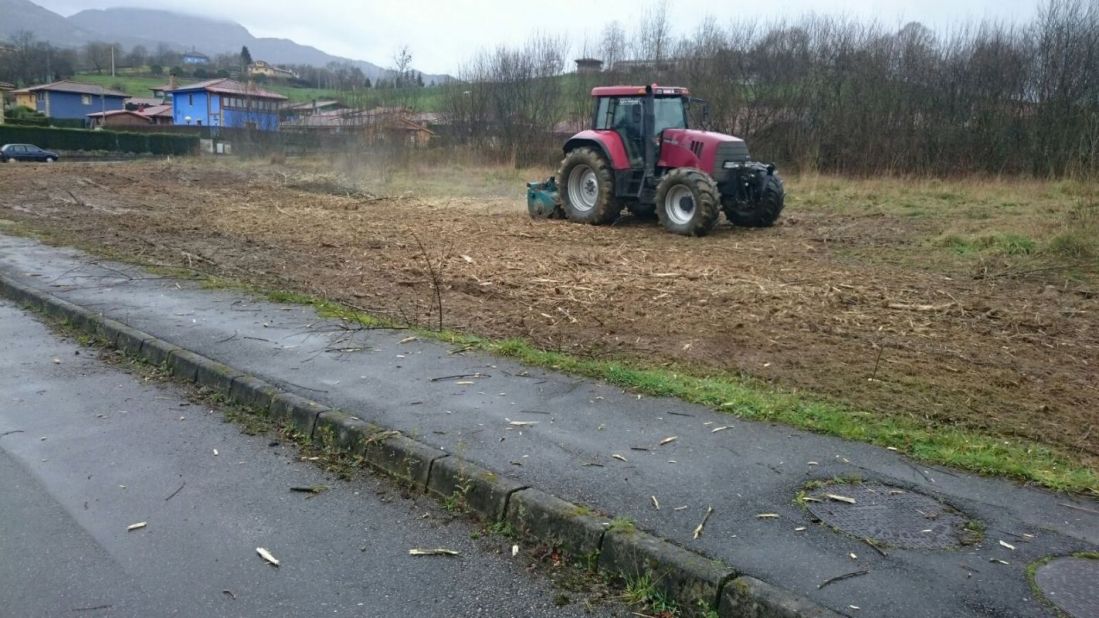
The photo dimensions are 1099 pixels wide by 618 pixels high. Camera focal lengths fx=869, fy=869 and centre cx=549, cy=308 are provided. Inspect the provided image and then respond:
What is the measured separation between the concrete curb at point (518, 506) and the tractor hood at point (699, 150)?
11.4 m

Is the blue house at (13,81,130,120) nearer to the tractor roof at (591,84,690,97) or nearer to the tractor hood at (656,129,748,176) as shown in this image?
the tractor roof at (591,84,690,97)

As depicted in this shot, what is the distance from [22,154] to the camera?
1993 inches

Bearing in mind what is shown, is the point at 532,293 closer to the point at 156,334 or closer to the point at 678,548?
the point at 156,334

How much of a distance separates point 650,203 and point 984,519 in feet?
44.0

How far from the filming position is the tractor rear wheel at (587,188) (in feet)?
58.8

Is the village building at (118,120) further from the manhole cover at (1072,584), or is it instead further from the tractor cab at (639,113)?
the manhole cover at (1072,584)

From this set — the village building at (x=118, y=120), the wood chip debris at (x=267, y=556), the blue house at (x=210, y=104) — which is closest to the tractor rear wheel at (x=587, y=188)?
the wood chip debris at (x=267, y=556)

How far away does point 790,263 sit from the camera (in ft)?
43.7

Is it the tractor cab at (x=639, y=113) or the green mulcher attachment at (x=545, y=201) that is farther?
the green mulcher attachment at (x=545, y=201)

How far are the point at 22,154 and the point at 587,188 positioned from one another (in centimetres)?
4499

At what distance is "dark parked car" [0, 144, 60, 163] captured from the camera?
49.8 metres

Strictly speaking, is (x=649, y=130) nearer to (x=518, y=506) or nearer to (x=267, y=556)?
(x=518, y=506)

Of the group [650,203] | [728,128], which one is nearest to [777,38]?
[728,128]

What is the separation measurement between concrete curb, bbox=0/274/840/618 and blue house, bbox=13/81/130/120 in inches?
4078
